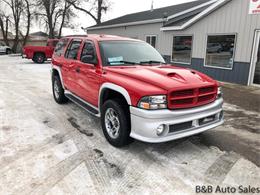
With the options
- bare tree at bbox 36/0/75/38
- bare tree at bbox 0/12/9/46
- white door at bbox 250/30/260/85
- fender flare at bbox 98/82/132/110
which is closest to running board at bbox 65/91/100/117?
fender flare at bbox 98/82/132/110

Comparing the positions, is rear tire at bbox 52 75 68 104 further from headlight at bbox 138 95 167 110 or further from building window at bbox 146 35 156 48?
building window at bbox 146 35 156 48

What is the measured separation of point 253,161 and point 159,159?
1435 millimetres

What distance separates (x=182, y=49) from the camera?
44.0ft

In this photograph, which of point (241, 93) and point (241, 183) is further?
point (241, 93)

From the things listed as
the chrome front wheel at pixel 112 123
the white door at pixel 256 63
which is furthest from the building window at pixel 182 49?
the chrome front wheel at pixel 112 123

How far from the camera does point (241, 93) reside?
8633 millimetres

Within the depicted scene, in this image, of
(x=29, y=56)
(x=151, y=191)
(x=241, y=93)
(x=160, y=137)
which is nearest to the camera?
(x=151, y=191)

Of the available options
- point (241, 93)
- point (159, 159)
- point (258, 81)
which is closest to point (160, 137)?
point (159, 159)

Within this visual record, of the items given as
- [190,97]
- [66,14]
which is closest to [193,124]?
[190,97]

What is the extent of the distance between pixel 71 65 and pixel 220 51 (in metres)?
8.14

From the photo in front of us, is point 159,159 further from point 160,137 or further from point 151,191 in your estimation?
point 151,191

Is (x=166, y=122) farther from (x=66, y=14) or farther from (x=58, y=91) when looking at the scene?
(x=66, y=14)

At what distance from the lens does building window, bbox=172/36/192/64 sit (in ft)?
42.5

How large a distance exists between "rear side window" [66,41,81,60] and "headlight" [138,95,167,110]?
2.73 metres
